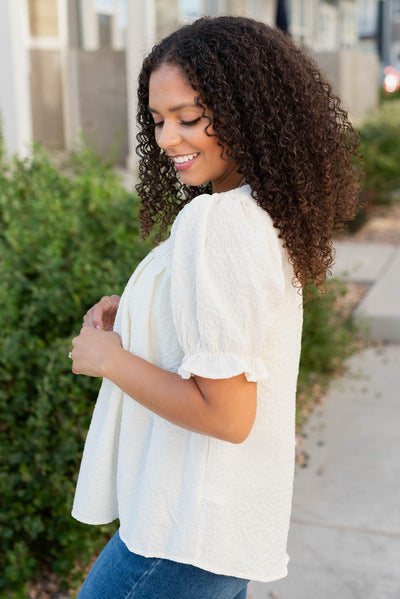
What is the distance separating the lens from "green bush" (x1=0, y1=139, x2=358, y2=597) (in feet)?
8.58

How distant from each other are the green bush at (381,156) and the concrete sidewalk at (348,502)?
532cm

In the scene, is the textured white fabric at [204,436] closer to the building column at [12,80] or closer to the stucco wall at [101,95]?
the building column at [12,80]

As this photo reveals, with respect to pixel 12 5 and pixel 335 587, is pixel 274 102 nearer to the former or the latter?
pixel 335 587

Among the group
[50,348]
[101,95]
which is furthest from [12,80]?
[50,348]

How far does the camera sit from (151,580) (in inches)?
55.4

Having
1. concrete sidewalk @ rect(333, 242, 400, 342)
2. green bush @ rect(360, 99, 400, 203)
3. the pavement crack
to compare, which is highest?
green bush @ rect(360, 99, 400, 203)

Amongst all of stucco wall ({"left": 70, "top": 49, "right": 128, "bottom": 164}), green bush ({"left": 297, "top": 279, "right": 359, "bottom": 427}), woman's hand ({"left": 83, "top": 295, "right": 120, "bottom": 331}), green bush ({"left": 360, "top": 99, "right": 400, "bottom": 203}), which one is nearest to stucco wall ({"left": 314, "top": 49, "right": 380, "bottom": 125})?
green bush ({"left": 360, "top": 99, "right": 400, "bottom": 203})

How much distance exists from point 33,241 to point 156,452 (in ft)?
7.93

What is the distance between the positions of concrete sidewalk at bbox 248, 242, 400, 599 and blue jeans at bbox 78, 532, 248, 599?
1469 millimetres

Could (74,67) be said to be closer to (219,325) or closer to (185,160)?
(185,160)

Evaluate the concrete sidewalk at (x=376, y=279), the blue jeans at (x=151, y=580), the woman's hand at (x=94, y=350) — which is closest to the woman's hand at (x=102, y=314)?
the woman's hand at (x=94, y=350)

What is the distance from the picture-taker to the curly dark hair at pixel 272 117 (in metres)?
1.36

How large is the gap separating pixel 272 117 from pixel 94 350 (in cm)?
53

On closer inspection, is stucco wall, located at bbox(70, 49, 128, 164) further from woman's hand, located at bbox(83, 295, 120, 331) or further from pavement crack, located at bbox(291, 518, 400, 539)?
woman's hand, located at bbox(83, 295, 120, 331)
